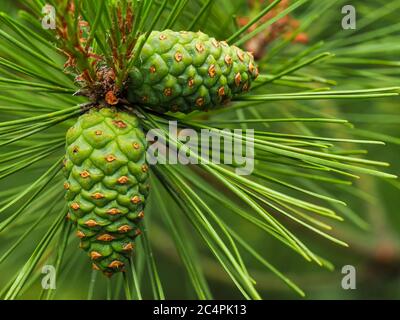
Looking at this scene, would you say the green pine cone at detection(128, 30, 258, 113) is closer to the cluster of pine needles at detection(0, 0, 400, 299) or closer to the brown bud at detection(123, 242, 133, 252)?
the cluster of pine needles at detection(0, 0, 400, 299)

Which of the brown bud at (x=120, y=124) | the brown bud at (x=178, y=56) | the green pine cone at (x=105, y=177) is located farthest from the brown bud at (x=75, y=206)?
the brown bud at (x=178, y=56)

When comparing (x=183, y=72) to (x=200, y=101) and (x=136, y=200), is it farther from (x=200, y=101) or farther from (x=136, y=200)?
(x=136, y=200)

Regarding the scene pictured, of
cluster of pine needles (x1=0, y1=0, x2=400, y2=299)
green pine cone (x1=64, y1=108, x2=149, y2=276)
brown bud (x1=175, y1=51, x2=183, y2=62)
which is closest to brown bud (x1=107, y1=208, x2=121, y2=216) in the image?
green pine cone (x1=64, y1=108, x2=149, y2=276)

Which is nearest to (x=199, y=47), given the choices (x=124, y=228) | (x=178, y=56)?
(x=178, y=56)

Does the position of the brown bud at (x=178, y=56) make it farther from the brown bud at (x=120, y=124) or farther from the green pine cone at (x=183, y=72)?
the brown bud at (x=120, y=124)

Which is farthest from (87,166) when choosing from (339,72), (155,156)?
(339,72)

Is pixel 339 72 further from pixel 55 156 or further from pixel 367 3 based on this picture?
pixel 55 156
